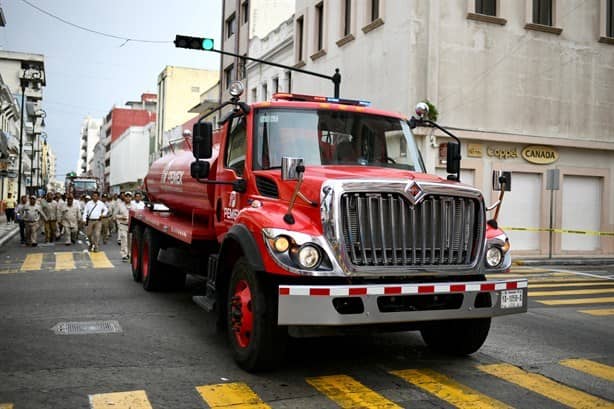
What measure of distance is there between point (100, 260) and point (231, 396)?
1328cm

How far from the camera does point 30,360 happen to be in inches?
250

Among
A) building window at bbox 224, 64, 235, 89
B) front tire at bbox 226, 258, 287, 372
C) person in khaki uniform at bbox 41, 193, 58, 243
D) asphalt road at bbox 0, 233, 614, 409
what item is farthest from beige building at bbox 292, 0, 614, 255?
building window at bbox 224, 64, 235, 89

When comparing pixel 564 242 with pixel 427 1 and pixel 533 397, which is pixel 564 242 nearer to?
pixel 427 1

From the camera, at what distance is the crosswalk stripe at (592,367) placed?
20.3ft

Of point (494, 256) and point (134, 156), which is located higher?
point (134, 156)

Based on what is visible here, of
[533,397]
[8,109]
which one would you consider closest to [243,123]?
[533,397]

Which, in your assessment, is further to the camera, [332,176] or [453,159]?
[453,159]

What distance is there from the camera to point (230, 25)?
43.5 metres

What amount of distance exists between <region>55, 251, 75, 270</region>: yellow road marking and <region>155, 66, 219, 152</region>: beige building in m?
49.2

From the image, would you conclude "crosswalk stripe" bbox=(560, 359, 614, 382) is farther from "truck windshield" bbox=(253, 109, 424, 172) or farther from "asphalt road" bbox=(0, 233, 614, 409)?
"truck windshield" bbox=(253, 109, 424, 172)

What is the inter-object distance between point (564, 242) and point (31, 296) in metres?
18.4

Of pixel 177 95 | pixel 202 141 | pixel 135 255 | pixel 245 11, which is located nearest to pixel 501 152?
pixel 135 255

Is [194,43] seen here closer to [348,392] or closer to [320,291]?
A: [320,291]

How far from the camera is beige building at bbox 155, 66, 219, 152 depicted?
224ft
